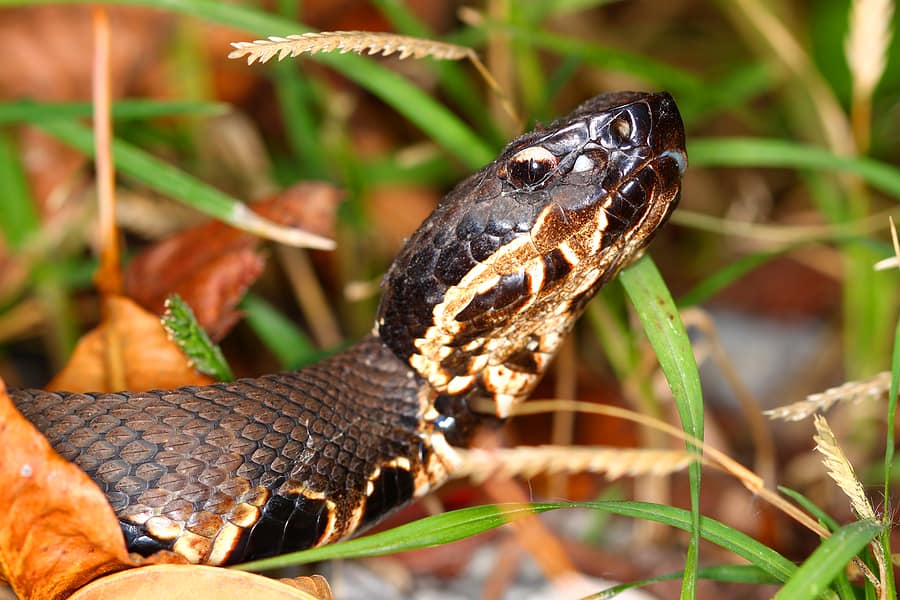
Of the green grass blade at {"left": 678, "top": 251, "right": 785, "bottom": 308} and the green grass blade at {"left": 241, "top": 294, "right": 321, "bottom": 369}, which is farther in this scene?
the green grass blade at {"left": 241, "top": 294, "right": 321, "bottom": 369}

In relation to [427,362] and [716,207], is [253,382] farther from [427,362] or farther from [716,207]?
[716,207]

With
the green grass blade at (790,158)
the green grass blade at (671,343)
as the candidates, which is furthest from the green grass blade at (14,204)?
the green grass blade at (790,158)

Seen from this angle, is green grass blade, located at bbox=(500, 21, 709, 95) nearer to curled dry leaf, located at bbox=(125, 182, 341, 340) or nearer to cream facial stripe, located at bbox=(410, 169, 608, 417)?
curled dry leaf, located at bbox=(125, 182, 341, 340)

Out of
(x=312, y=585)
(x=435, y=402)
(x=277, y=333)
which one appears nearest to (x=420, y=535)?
(x=312, y=585)

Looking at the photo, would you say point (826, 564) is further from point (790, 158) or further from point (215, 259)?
point (215, 259)

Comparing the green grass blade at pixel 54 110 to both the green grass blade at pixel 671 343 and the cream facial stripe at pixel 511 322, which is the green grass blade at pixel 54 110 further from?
the green grass blade at pixel 671 343

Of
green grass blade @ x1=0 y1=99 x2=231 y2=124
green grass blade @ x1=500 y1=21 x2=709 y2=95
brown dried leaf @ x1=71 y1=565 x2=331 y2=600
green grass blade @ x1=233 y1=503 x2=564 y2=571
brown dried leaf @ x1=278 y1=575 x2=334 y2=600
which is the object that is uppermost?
green grass blade @ x1=500 y1=21 x2=709 y2=95

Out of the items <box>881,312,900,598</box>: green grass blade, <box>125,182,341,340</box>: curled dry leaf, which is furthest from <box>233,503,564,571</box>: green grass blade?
<box>125,182,341,340</box>: curled dry leaf
